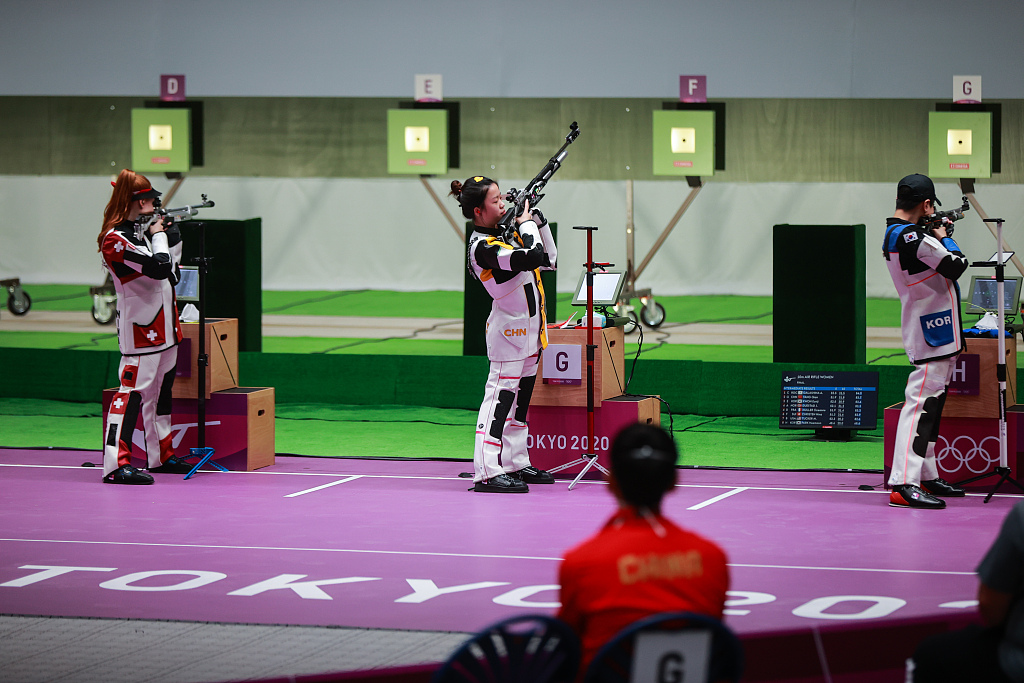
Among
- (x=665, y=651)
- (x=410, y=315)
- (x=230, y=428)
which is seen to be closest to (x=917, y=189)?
(x=230, y=428)

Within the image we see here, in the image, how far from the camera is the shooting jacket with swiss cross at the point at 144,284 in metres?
7.58

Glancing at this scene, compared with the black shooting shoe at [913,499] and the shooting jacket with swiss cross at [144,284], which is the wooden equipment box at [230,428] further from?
the black shooting shoe at [913,499]

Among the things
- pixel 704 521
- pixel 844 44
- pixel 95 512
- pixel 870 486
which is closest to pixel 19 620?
pixel 95 512

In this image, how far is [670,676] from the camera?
8.96 feet

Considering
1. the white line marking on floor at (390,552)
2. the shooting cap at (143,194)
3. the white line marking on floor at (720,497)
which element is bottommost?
the white line marking on floor at (390,552)

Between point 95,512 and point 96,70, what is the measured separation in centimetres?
799

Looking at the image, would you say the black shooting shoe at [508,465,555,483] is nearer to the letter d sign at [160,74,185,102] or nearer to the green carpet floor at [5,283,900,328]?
the green carpet floor at [5,283,900,328]

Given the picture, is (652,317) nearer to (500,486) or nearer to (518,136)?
(518,136)

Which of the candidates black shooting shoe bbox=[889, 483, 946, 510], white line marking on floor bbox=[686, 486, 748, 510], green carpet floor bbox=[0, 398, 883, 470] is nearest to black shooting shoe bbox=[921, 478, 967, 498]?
black shooting shoe bbox=[889, 483, 946, 510]

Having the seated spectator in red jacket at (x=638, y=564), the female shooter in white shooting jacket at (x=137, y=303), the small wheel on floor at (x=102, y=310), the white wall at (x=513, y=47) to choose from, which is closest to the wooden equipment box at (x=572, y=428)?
the female shooter in white shooting jacket at (x=137, y=303)

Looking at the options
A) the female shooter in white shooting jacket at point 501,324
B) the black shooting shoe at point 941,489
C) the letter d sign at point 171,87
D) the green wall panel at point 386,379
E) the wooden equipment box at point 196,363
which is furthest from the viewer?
the letter d sign at point 171,87

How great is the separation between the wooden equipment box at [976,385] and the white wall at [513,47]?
220 inches

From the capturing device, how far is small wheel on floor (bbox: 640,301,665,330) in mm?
13258

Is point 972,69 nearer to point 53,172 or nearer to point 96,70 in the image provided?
point 96,70
